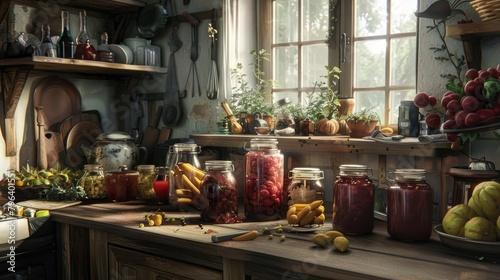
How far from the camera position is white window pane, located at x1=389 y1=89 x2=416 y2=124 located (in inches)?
93.9

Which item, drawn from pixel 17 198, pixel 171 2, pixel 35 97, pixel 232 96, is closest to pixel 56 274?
pixel 17 198

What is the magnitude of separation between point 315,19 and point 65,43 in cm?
128

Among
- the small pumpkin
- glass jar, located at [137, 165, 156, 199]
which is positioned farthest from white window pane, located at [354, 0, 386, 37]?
glass jar, located at [137, 165, 156, 199]

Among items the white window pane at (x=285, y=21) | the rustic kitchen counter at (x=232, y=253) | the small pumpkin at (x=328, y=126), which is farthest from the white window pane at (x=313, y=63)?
the rustic kitchen counter at (x=232, y=253)

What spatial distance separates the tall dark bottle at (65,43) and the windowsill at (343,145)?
79 centimetres

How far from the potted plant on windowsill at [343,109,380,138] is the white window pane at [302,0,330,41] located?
58 cm

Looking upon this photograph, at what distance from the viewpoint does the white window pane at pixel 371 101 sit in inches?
96.9

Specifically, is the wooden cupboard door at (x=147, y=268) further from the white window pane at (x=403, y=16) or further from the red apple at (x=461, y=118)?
the white window pane at (x=403, y=16)

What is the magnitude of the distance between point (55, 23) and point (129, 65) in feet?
1.55

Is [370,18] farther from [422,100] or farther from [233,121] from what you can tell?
[233,121]

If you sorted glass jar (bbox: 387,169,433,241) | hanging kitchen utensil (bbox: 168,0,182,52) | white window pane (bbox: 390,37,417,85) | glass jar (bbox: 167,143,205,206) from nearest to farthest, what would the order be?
1. glass jar (bbox: 387,169,433,241)
2. glass jar (bbox: 167,143,205,206)
3. white window pane (bbox: 390,37,417,85)
4. hanging kitchen utensil (bbox: 168,0,182,52)

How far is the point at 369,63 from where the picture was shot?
2498mm

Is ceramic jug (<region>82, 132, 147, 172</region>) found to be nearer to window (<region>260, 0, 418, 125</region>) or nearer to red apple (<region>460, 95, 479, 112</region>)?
window (<region>260, 0, 418, 125</region>)

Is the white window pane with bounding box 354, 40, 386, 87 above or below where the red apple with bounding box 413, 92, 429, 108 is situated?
above
